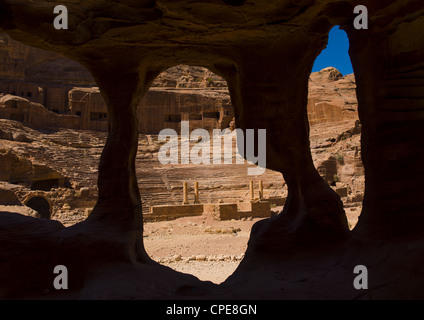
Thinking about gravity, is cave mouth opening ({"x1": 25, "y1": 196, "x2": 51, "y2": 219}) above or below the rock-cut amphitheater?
below

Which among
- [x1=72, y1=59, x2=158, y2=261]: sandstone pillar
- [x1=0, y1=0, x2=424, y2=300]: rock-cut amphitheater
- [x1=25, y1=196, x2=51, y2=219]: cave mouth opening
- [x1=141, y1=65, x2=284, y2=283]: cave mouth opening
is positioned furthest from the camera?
[x1=25, y1=196, x2=51, y2=219]: cave mouth opening

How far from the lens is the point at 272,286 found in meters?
4.27

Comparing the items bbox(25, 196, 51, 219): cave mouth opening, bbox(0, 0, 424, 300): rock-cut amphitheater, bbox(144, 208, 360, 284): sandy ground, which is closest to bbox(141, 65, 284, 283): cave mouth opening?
bbox(144, 208, 360, 284): sandy ground

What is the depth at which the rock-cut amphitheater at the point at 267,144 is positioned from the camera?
4.06 m

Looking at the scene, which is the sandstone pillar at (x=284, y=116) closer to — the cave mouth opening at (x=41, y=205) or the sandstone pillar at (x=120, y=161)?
the sandstone pillar at (x=120, y=161)

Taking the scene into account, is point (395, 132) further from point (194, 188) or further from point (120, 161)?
point (194, 188)

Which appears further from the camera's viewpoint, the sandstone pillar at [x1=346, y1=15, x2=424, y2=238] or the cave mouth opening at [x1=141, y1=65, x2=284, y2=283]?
the cave mouth opening at [x1=141, y1=65, x2=284, y2=283]

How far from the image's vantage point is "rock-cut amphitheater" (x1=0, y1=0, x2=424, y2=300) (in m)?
4.06

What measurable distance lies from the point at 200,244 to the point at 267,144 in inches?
311

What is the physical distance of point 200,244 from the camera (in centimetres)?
1292

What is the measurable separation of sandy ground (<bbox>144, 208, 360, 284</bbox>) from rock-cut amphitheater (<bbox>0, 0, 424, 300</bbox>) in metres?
3.40

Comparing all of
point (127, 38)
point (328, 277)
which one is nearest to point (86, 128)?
point (127, 38)

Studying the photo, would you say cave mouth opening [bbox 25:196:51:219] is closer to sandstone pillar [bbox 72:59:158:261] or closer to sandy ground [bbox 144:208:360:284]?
sandy ground [bbox 144:208:360:284]

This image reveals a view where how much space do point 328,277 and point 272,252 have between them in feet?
4.89
